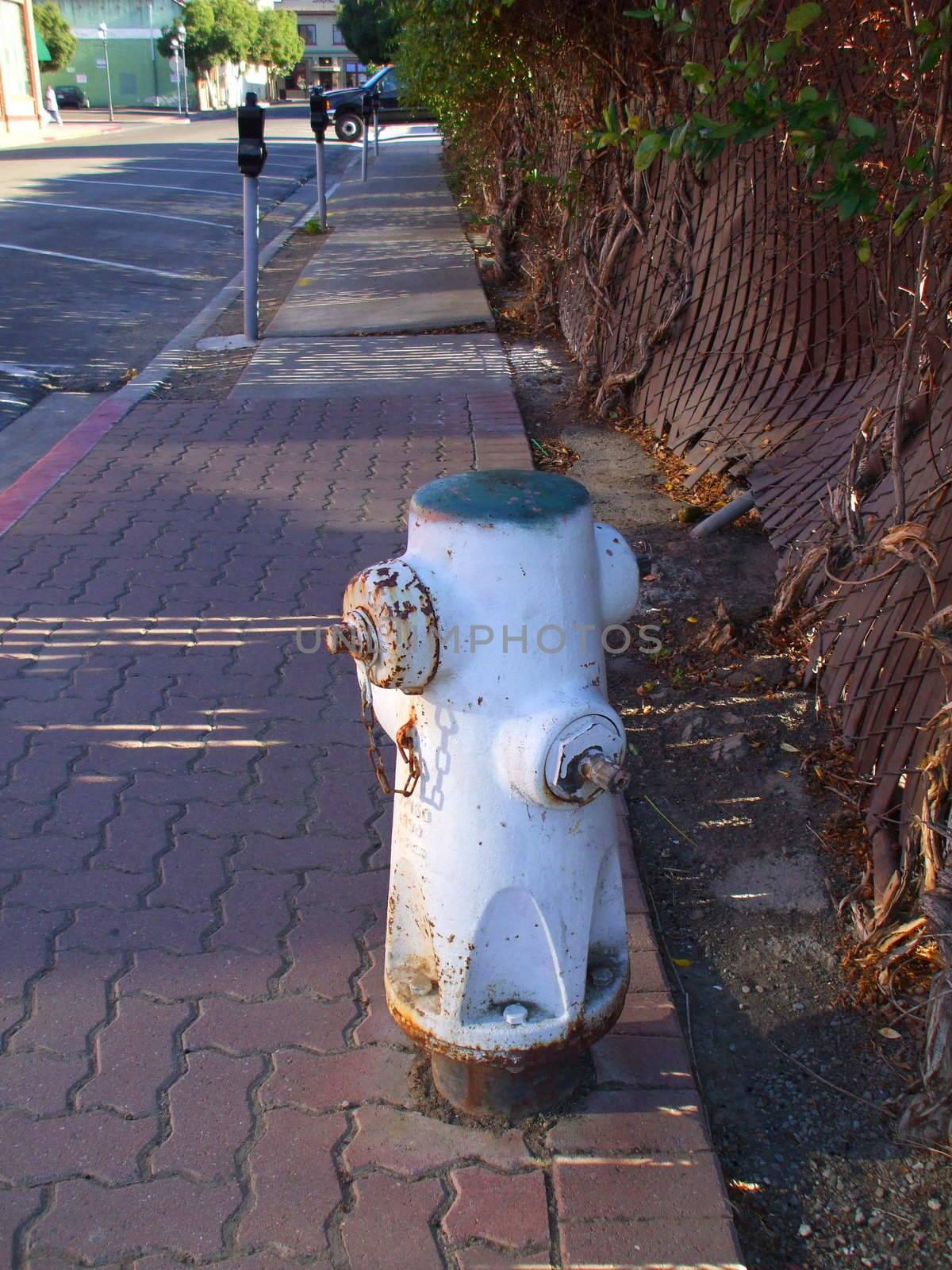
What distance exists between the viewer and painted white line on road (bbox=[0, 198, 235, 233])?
17.3 metres

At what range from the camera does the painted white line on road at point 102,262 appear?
42.7 ft

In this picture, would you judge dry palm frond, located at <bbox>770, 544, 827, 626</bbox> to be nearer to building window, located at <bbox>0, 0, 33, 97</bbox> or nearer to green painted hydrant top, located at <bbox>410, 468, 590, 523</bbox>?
green painted hydrant top, located at <bbox>410, 468, 590, 523</bbox>

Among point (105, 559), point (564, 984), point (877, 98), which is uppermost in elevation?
point (877, 98)

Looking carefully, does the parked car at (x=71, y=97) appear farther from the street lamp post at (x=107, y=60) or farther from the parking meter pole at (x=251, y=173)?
the parking meter pole at (x=251, y=173)

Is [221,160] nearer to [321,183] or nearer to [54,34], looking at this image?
[321,183]

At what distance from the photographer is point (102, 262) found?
13570mm

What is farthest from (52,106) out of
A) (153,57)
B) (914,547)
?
(914,547)

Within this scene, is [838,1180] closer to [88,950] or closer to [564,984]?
[564,984]

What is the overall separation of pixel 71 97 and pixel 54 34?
18.7ft

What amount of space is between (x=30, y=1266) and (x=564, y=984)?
107cm

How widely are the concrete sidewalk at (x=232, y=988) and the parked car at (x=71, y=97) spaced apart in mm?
67047

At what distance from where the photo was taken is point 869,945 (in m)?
2.66

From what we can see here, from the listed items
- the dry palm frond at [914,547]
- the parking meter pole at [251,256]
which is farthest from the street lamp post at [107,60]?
the dry palm frond at [914,547]

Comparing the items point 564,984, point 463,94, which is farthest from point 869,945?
point 463,94
